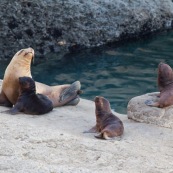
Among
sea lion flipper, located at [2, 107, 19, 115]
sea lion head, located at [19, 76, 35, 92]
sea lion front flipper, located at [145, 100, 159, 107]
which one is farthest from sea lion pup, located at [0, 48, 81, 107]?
sea lion front flipper, located at [145, 100, 159, 107]

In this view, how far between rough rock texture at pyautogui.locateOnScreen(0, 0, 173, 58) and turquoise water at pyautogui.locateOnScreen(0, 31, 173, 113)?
364mm

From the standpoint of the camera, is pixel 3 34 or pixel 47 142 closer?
pixel 47 142

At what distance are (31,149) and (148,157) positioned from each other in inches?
43.5

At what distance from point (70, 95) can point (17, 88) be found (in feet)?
3.41

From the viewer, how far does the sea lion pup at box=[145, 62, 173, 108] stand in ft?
23.3

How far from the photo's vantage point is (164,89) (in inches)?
289

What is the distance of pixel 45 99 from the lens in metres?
7.51

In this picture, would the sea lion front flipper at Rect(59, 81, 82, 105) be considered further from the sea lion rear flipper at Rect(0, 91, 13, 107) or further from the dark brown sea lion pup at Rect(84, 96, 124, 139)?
the dark brown sea lion pup at Rect(84, 96, 124, 139)

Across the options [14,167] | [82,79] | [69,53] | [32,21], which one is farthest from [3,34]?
[14,167]

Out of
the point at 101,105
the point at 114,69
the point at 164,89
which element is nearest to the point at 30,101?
the point at 101,105

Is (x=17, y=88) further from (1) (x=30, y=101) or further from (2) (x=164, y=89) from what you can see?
(2) (x=164, y=89)

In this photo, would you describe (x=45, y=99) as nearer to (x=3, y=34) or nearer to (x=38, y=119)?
(x=38, y=119)

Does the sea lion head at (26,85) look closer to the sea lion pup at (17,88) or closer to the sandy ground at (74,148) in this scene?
the sea lion pup at (17,88)

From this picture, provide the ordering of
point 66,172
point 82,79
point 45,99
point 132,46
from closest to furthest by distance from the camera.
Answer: point 66,172, point 45,99, point 82,79, point 132,46
